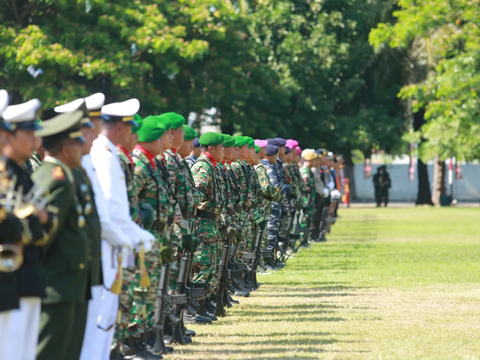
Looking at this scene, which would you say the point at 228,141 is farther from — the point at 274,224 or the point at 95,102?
the point at 95,102

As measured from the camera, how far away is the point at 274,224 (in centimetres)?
1942

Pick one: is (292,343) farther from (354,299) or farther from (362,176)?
(362,176)

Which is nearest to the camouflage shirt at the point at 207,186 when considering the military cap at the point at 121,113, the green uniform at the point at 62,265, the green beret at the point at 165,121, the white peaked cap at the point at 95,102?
the green beret at the point at 165,121

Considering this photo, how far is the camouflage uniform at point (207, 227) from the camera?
1230 centimetres

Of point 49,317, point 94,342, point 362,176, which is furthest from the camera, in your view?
point 362,176

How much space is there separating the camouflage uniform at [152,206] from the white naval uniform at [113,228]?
111 cm

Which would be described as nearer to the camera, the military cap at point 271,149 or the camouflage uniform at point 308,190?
the military cap at point 271,149

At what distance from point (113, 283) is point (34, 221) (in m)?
1.72

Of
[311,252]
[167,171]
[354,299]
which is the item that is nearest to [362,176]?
[311,252]

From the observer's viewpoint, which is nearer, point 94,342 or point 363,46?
point 94,342

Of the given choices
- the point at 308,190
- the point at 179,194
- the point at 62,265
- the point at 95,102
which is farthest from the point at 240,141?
the point at 62,265

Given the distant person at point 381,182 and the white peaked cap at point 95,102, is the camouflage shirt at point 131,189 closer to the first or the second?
the white peaked cap at point 95,102

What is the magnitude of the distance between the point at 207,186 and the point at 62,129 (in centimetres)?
566

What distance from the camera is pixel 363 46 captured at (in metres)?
47.0
